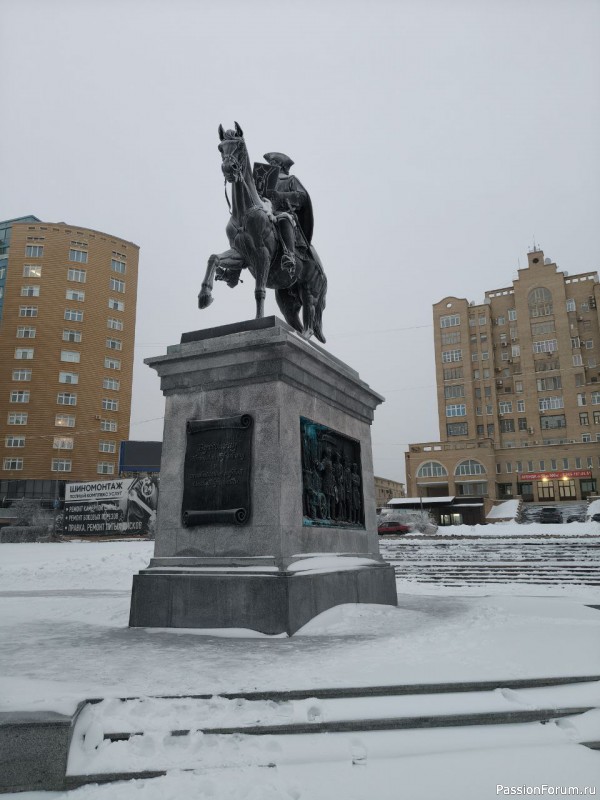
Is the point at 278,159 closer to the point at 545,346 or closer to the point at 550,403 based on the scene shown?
the point at 550,403

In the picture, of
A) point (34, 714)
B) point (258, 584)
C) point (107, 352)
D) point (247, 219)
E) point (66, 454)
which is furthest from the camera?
point (107, 352)

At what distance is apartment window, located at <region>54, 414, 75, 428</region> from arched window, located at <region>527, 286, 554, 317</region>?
211ft

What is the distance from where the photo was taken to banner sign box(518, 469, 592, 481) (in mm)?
74000

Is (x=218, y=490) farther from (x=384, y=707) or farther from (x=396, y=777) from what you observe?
(x=396, y=777)

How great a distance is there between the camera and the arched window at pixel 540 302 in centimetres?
8631

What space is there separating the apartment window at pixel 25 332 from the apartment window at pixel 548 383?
66448 millimetres

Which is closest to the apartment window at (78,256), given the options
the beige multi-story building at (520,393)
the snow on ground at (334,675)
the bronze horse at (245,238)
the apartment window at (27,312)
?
the apartment window at (27,312)

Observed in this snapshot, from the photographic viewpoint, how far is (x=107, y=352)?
6881 cm

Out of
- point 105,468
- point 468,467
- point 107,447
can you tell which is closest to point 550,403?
point 468,467

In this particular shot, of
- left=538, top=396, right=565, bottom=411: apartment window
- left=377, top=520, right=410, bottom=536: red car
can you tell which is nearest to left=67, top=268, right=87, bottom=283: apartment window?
left=377, top=520, right=410, bottom=536: red car

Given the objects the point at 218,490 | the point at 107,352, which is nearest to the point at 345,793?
the point at 218,490

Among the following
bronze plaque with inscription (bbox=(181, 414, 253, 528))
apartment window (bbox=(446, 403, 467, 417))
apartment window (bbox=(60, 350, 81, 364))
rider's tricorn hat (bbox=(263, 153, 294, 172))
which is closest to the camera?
bronze plaque with inscription (bbox=(181, 414, 253, 528))

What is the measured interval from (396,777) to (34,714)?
2.11 metres

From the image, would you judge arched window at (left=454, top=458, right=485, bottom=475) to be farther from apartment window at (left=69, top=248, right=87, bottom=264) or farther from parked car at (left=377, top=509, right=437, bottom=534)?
apartment window at (left=69, top=248, right=87, bottom=264)
